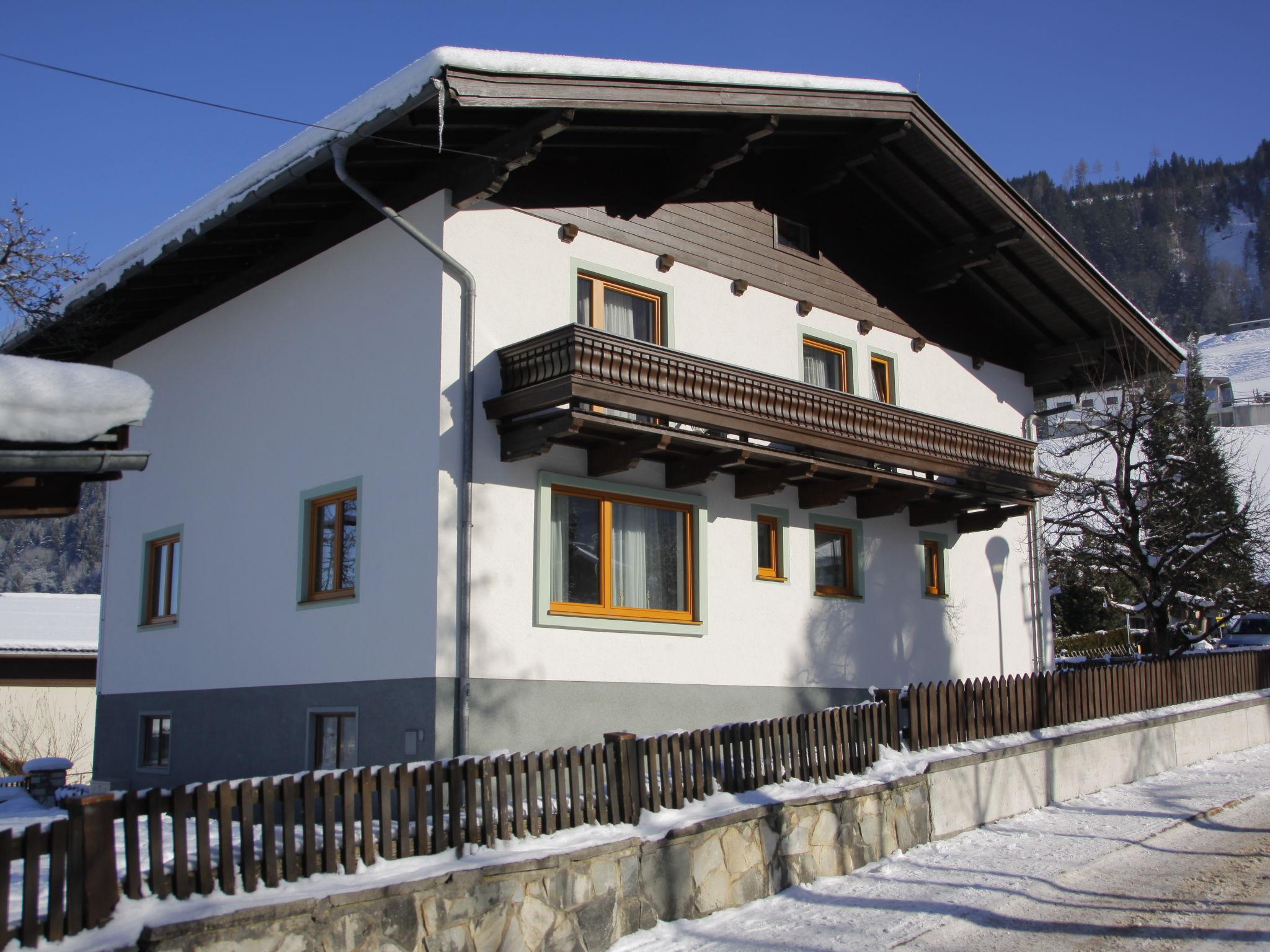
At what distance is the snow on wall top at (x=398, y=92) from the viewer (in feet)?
35.0

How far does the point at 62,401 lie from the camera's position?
18.7ft

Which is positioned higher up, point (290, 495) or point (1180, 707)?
point (290, 495)

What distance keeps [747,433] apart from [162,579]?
323 inches

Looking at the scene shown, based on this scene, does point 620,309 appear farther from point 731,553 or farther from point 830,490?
point 830,490

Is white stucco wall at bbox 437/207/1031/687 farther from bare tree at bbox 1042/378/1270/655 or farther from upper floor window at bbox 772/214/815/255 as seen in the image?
bare tree at bbox 1042/378/1270/655

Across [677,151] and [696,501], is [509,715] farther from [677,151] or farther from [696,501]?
[677,151]

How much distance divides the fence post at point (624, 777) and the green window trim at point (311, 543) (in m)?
4.37

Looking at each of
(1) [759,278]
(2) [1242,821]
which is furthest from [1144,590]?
(1) [759,278]

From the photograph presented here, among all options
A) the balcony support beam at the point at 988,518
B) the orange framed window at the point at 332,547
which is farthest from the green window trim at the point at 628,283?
the balcony support beam at the point at 988,518

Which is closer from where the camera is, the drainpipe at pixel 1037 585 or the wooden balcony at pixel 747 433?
the wooden balcony at pixel 747 433

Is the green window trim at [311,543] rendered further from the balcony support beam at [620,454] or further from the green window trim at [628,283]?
the green window trim at [628,283]

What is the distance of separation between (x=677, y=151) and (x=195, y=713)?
895cm

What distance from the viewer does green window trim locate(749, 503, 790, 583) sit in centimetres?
1433

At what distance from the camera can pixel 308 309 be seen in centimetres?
1373
